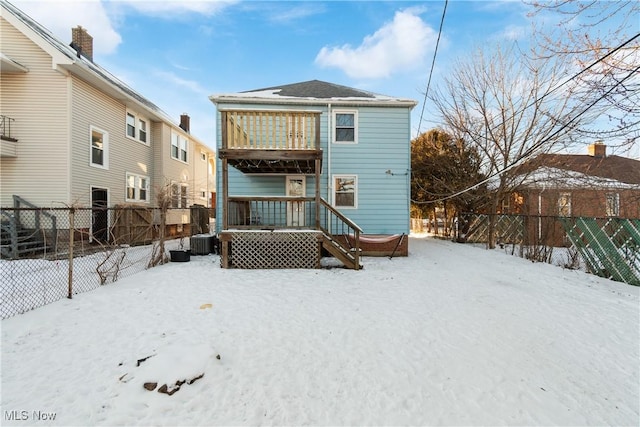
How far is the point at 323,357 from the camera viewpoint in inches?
131

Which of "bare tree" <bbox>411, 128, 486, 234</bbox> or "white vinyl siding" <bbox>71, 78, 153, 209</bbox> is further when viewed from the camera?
"bare tree" <bbox>411, 128, 486, 234</bbox>

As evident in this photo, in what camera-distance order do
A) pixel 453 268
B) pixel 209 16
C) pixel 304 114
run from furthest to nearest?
pixel 209 16
pixel 453 268
pixel 304 114

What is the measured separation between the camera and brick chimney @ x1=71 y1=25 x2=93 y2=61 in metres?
13.1

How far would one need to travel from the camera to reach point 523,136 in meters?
11.8

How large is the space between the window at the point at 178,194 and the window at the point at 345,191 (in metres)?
10.5

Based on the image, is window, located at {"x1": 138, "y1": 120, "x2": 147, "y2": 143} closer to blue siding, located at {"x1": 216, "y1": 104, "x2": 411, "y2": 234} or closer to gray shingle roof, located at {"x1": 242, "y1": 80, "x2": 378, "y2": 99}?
gray shingle roof, located at {"x1": 242, "y1": 80, "x2": 378, "y2": 99}

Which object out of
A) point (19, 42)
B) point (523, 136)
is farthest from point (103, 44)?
point (523, 136)

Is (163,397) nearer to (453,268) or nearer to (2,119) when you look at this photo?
(453,268)

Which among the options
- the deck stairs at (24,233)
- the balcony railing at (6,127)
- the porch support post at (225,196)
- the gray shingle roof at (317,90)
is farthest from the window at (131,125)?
the porch support post at (225,196)

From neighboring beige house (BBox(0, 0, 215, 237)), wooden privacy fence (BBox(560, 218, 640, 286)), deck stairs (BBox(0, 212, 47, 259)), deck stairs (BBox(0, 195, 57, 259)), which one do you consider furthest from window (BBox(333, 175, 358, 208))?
neighboring beige house (BBox(0, 0, 215, 237))

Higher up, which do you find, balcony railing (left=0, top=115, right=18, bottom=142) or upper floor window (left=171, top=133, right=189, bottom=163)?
upper floor window (left=171, top=133, right=189, bottom=163)

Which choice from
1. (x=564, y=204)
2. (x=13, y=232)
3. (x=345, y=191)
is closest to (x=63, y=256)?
(x=13, y=232)

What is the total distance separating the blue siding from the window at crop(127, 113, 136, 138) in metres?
7.14

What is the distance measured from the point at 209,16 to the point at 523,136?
13.1 metres
